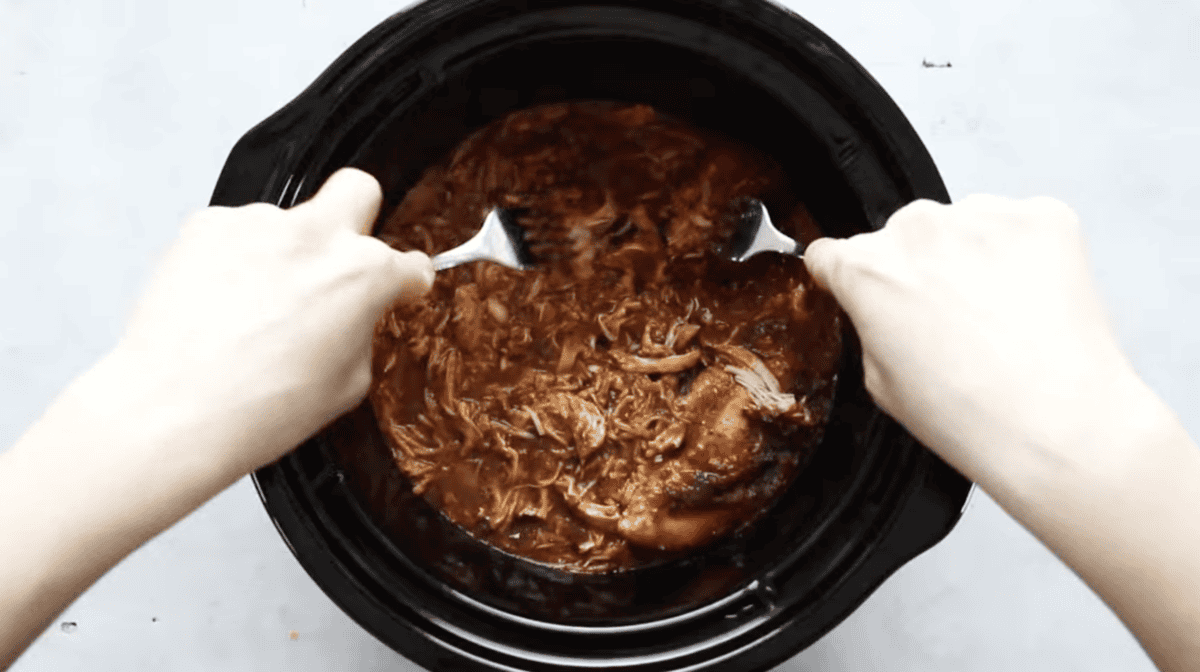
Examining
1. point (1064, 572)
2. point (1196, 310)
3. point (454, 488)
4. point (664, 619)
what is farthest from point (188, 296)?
point (1196, 310)

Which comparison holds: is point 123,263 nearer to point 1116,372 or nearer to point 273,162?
point 273,162

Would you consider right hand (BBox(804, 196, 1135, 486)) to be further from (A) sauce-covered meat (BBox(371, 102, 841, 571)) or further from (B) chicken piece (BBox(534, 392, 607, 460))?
(B) chicken piece (BBox(534, 392, 607, 460))

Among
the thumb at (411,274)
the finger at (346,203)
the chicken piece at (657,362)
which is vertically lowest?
the chicken piece at (657,362)

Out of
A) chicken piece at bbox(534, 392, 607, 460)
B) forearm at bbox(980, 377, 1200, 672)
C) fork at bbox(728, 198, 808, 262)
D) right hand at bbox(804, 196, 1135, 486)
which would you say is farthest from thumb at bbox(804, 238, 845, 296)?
chicken piece at bbox(534, 392, 607, 460)

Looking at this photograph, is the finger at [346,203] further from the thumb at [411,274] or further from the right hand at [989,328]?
the right hand at [989,328]

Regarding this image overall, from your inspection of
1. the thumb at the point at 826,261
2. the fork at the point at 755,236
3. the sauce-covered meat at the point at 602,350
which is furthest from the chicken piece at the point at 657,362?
the thumb at the point at 826,261

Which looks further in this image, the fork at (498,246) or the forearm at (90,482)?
the fork at (498,246)

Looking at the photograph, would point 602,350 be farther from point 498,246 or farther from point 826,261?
point 826,261
